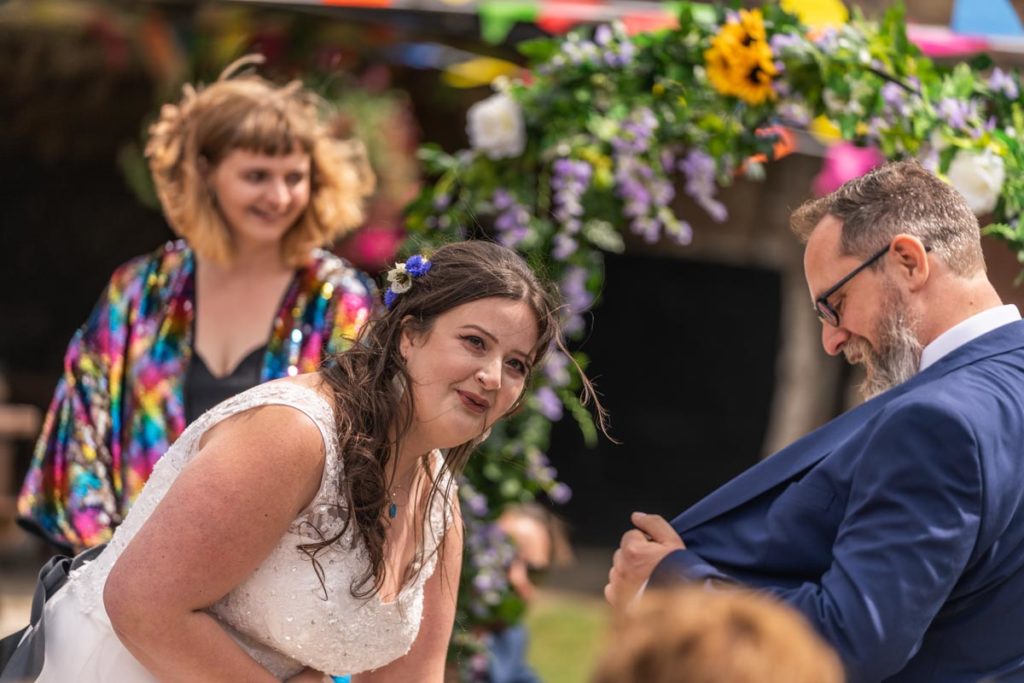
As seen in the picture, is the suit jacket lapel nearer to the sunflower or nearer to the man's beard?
the man's beard

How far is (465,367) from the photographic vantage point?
8.21ft

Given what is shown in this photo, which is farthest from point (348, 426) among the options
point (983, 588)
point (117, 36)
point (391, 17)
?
point (117, 36)

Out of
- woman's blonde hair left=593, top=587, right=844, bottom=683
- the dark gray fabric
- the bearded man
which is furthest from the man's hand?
the dark gray fabric

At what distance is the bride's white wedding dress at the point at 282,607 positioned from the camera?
2.48 metres

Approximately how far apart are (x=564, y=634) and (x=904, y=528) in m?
5.70

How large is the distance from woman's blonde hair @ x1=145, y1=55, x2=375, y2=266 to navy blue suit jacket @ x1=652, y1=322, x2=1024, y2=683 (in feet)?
5.64

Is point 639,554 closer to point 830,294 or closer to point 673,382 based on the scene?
point 830,294

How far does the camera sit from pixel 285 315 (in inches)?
147

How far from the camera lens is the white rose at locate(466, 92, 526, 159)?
419 cm

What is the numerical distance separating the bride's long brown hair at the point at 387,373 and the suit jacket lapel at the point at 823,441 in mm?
411

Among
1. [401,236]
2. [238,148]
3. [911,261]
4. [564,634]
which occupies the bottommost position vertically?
[564,634]

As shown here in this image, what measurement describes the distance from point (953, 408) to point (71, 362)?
2357 millimetres

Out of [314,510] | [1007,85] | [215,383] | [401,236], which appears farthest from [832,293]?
[401,236]

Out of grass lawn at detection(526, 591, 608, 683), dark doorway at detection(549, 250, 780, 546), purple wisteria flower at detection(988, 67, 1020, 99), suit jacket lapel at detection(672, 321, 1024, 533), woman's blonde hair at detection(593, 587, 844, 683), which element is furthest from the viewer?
dark doorway at detection(549, 250, 780, 546)
